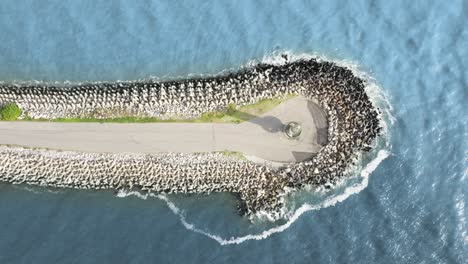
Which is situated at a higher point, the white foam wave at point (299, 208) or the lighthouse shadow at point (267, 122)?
the lighthouse shadow at point (267, 122)

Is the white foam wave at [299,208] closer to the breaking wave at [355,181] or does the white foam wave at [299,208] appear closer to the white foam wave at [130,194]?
the breaking wave at [355,181]

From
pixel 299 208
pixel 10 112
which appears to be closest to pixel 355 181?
pixel 299 208

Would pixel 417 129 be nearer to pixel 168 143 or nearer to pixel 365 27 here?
pixel 365 27

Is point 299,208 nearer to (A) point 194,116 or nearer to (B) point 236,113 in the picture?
Answer: (B) point 236,113

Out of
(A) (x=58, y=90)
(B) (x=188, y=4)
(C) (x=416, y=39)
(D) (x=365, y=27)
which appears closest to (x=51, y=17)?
(A) (x=58, y=90)

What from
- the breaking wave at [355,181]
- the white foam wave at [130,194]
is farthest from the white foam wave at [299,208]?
the white foam wave at [130,194]

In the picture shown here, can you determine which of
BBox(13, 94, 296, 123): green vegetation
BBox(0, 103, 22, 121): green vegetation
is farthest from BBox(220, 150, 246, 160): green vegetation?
BBox(0, 103, 22, 121): green vegetation
